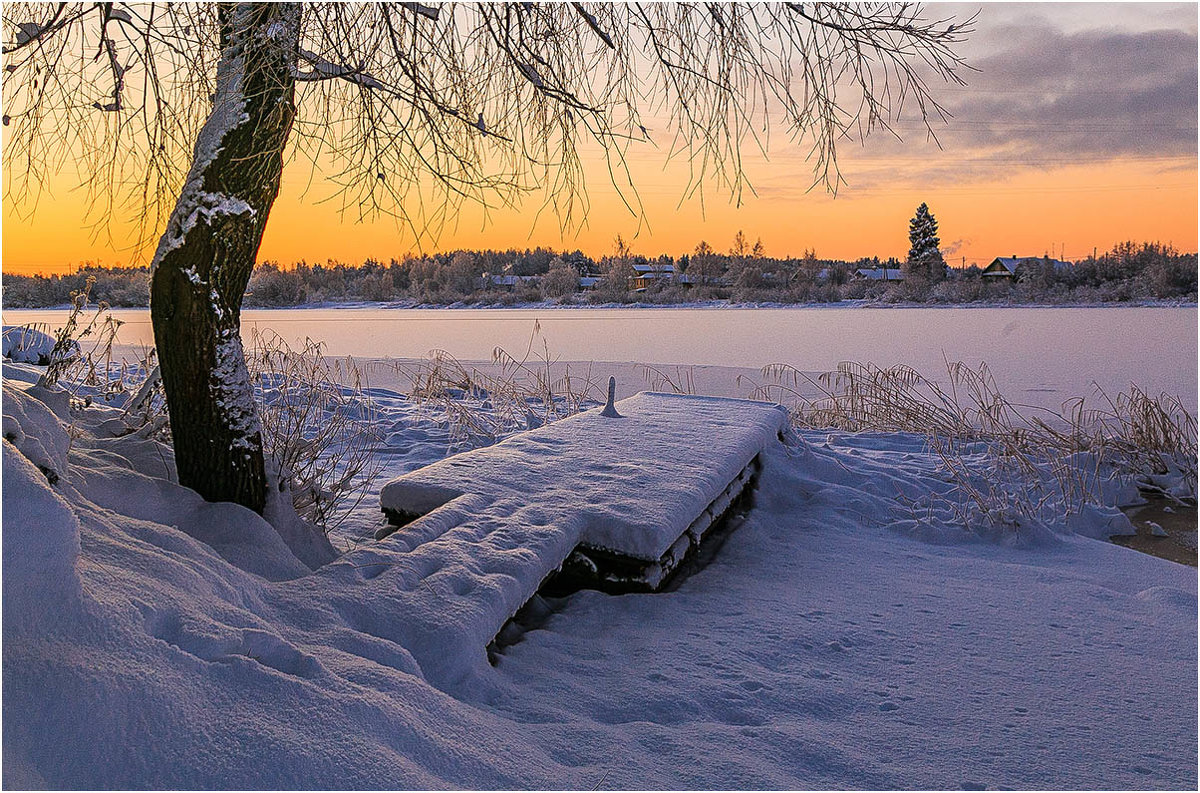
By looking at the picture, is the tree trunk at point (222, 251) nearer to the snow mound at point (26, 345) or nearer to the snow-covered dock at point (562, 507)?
the snow-covered dock at point (562, 507)

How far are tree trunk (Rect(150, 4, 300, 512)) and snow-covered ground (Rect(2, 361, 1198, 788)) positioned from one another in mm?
210

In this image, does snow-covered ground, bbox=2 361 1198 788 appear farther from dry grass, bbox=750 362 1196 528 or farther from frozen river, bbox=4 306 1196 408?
frozen river, bbox=4 306 1196 408

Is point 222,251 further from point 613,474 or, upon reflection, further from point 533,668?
point 613,474

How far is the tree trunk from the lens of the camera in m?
2.55

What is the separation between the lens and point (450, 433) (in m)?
6.23

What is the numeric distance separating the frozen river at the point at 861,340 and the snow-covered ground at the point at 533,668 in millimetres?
5537

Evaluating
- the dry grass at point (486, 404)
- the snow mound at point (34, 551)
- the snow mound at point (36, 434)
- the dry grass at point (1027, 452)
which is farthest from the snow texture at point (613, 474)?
the snow mound at point (34, 551)

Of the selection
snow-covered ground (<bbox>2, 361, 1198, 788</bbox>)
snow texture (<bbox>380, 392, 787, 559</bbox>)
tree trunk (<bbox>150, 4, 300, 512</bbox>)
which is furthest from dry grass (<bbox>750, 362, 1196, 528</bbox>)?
tree trunk (<bbox>150, 4, 300, 512</bbox>)

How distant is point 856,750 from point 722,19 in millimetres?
2350

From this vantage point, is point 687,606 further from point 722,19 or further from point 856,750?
point 722,19

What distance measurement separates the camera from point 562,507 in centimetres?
308

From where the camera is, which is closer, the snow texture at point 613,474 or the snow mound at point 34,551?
the snow mound at point 34,551

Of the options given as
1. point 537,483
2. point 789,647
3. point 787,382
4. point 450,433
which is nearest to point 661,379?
point 787,382

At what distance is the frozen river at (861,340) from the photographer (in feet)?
39.5
